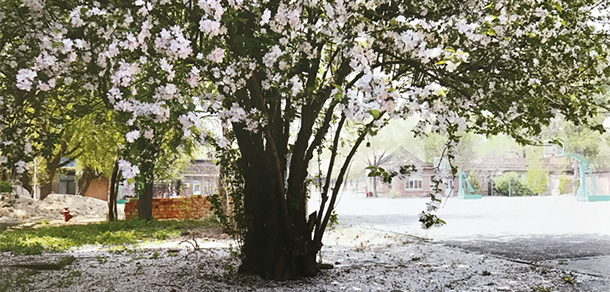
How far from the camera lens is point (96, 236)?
36.6 feet

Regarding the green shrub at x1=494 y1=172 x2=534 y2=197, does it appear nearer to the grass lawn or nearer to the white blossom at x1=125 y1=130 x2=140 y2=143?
the grass lawn

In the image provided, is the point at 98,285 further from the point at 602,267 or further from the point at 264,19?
the point at 602,267

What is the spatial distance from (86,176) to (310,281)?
2302 cm

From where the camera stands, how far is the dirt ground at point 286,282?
5.91 metres

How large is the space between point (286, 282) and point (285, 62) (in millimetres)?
2797

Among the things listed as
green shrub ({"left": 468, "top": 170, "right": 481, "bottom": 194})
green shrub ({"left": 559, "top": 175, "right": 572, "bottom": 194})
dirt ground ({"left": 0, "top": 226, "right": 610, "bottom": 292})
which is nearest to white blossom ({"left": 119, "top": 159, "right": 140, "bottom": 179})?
dirt ground ({"left": 0, "top": 226, "right": 610, "bottom": 292})

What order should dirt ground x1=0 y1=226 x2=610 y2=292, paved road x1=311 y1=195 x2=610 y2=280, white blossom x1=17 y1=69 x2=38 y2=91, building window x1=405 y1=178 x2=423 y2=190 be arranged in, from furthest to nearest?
building window x1=405 y1=178 x2=423 y2=190 → paved road x1=311 y1=195 x2=610 y2=280 → dirt ground x1=0 y1=226 x2=610 y2=292 → white blossom x1=17 y1=69 x2=38 y2=91

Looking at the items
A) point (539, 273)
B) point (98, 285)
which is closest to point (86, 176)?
point (98, 285)

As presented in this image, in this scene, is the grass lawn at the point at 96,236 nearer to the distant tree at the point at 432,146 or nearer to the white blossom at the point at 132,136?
the white blossom at the point at 132,136

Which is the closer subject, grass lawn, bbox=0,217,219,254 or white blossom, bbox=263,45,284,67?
white blossom, bbox=263,45,284,67

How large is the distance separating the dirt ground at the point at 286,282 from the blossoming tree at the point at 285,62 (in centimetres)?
65

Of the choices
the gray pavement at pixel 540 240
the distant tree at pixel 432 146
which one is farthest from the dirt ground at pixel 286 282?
the distant tree at pixel 432 146

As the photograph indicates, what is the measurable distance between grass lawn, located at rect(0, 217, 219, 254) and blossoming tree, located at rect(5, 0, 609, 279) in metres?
2.79

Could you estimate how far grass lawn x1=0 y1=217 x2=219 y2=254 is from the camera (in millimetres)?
9472
